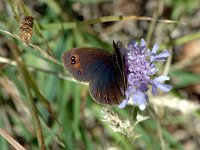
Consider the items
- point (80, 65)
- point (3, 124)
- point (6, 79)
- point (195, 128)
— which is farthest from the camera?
point (195, 128)

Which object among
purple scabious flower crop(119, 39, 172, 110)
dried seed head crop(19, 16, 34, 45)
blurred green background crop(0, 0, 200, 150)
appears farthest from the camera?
blurred green background crop(0, 0, 200, 150)

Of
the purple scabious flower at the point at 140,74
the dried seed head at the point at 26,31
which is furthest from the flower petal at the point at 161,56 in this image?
the dried seed head at the point at 26,31

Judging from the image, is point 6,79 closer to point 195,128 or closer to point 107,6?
point 107,6

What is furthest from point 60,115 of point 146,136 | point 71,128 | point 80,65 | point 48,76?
point 80,65

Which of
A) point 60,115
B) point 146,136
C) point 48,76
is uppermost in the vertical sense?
point 48,76

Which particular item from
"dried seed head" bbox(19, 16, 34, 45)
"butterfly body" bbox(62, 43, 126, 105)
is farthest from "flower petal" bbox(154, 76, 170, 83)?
"dried seed head" bbox(19, 16, 34, 45)

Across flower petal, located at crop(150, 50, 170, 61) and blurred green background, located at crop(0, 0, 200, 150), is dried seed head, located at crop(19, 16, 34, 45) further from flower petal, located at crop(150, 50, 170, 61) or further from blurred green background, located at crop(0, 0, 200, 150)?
flower petal, located at crop(150, 50, 170, 61)

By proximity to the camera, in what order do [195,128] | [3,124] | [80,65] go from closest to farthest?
[80,65], [3,124], [195,128]
